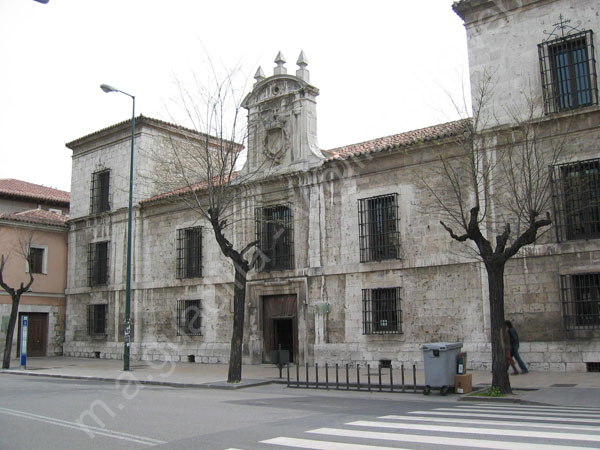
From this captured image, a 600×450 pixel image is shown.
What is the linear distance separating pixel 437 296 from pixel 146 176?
16.1 meters

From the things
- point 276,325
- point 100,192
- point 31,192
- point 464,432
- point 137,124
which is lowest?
point 464,432

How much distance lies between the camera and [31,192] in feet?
116

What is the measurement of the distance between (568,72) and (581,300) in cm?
626

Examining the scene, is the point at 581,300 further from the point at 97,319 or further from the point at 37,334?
the point at 37,334

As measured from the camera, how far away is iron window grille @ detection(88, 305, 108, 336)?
1162 inches

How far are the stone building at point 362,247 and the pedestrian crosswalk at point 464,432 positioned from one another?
21.5 ft

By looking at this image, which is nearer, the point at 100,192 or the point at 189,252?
the point at 189,252

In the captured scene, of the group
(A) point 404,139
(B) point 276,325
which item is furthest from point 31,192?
(A) point 404,139

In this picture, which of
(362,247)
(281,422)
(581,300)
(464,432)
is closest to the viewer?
(464,432)

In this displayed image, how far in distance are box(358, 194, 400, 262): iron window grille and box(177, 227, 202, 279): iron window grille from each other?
8.30 meters

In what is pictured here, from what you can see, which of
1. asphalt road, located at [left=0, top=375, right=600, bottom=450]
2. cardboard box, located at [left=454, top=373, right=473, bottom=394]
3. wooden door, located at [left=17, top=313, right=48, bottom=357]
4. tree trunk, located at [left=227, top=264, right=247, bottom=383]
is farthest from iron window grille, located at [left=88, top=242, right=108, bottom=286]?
cardboard box, located at [left=454, top=373, right=473, bottom=394]

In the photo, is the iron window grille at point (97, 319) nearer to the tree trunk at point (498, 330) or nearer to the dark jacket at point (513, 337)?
the dark jacket at point (513, 337)

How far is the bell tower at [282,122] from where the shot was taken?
22234 mm

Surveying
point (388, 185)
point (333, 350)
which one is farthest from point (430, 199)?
point (333, 350)
